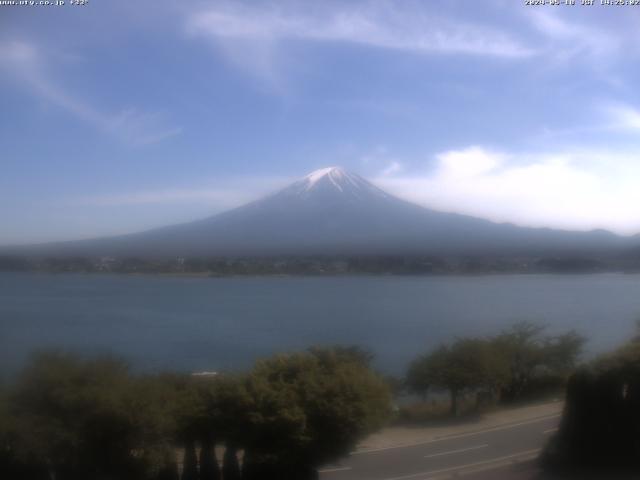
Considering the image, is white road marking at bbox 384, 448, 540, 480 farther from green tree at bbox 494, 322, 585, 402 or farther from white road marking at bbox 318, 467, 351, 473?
green tree at bbox 494, 322, 585, 402

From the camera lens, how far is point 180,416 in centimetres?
609

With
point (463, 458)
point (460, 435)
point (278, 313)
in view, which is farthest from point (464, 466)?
point (278, 313)

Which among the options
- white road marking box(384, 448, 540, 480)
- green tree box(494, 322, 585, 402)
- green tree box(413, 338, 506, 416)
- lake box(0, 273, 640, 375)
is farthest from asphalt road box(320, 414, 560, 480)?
lake box(0, 273, 640, 375)

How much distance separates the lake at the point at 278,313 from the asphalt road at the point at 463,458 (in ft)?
5.66

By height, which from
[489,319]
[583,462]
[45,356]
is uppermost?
[45,356]

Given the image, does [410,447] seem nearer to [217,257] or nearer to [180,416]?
[180,416]

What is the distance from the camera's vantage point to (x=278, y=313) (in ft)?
40.7

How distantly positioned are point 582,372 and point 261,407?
3.32m

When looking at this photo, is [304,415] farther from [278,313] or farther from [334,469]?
[278,313]

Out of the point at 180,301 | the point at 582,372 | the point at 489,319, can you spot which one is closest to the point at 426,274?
the point at 489,319

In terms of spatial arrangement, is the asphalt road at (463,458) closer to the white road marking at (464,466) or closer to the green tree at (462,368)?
the white road marking at (464,466)

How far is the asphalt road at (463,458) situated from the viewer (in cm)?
565

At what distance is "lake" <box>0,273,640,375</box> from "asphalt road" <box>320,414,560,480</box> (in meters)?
1.73

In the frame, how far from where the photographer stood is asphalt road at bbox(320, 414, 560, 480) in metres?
5.65
